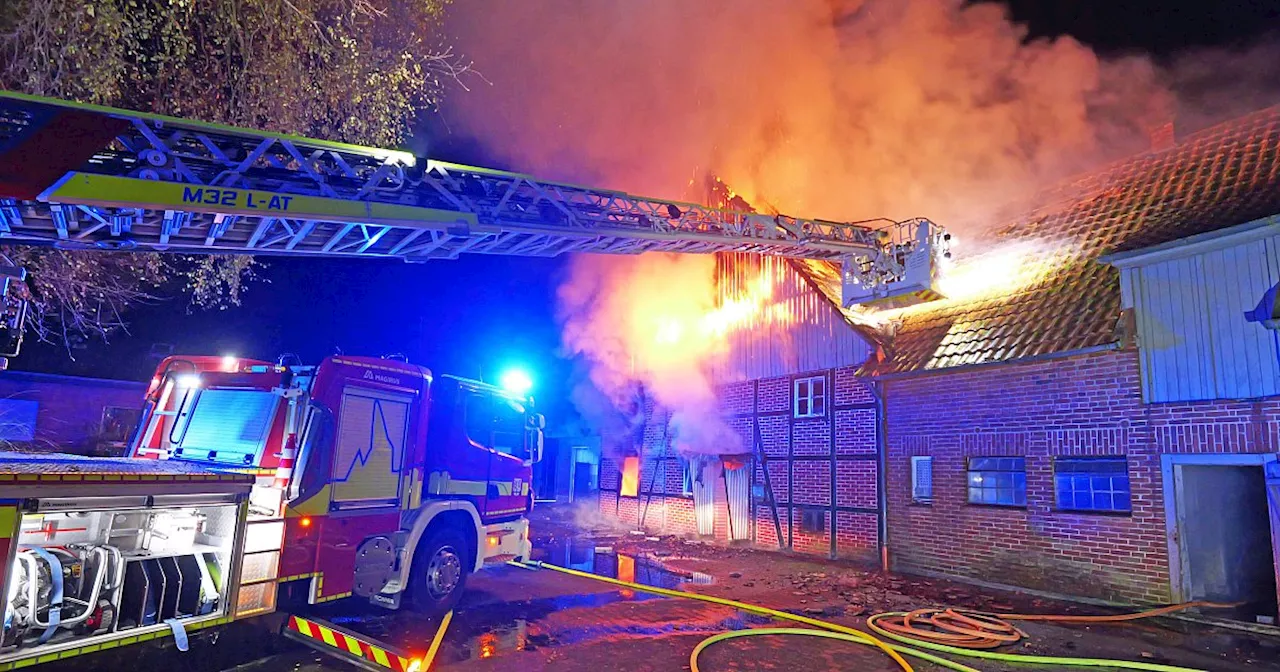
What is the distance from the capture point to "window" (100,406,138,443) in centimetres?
1773

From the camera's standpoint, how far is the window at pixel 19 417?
15.5 metres

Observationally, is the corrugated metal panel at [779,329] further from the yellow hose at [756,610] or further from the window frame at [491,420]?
the window frame at [491,420]

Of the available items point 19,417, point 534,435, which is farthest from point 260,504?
point 19,417

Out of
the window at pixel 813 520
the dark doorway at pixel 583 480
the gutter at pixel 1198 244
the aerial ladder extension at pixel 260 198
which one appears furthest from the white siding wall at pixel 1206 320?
the dark doorway at pixel 583 480

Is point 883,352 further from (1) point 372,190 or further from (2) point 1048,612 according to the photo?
(1) point 372,190

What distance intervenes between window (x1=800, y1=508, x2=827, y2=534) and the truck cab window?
6.54 metres

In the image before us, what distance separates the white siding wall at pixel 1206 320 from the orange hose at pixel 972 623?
271 centimetres

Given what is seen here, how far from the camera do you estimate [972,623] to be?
7.54 m

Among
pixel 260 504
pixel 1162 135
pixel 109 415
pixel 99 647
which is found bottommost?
pixel 99 647

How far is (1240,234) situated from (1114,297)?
1.62 m

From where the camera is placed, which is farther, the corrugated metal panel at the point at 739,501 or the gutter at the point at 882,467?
the corrugated metal panel at the point at 739,501

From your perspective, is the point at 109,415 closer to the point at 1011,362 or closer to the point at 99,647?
the point at 99,647

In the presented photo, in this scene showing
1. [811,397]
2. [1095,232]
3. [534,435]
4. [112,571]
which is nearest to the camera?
[112,571]

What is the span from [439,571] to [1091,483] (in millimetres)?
8989
